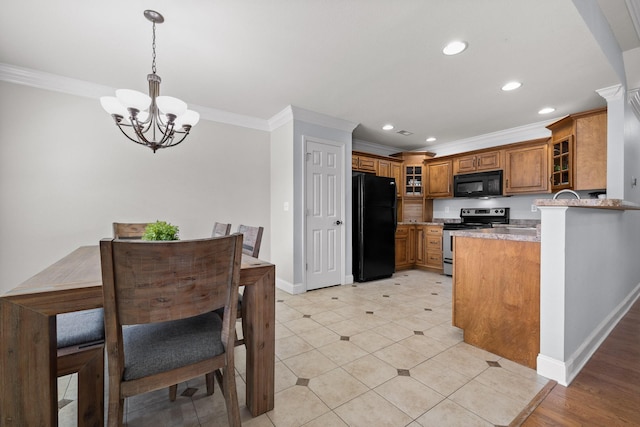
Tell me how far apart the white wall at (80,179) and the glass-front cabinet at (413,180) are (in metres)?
3.49

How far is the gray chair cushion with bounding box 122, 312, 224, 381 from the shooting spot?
1.04 metres

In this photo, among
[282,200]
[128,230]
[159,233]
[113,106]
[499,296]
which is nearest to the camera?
[159,233]

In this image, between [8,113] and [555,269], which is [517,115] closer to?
[555,269]

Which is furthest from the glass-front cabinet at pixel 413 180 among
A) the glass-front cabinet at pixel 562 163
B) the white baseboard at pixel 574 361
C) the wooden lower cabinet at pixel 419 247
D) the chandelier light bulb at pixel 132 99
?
the chandelier light bulb at pixel 132 99

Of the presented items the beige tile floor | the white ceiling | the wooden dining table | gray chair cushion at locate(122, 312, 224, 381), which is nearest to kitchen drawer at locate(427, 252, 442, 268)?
the beige tile floor

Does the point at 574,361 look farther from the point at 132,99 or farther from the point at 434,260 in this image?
the point at 132,99

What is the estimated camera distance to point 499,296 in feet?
6.72

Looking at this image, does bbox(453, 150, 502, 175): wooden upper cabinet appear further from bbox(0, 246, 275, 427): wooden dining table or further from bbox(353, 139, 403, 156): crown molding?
bbox(0, 246, 275, 427): wooden dining table

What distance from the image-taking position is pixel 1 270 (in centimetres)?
259

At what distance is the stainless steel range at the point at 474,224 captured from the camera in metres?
4.59

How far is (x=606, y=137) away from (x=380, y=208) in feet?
8.84

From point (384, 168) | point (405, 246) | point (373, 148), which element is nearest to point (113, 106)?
point (384, 168)

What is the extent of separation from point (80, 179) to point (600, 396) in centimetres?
453

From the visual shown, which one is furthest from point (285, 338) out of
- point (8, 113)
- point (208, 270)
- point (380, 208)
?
point (8, 113)
